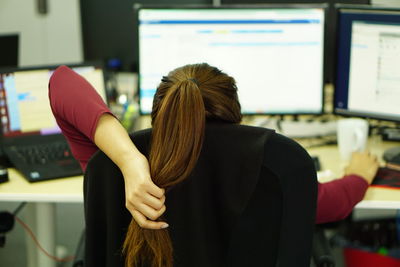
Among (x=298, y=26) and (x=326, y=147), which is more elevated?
(x=298, y=26)

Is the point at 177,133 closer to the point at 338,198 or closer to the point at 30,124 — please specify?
the point at 338,198

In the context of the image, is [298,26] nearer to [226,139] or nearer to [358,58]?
[358,58]

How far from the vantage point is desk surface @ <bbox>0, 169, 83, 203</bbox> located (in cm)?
163

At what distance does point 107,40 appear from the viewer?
7.24 feet

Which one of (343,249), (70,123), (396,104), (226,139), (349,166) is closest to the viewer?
(226,139)

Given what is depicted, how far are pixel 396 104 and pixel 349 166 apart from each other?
0.33 m

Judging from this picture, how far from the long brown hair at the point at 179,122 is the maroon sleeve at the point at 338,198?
49 cm

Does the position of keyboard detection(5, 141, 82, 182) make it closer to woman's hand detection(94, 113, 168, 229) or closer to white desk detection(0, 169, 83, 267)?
white desk detection(0, 169, 83, 267)

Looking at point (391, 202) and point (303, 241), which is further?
point (391, 202)

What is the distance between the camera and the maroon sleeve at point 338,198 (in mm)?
1470

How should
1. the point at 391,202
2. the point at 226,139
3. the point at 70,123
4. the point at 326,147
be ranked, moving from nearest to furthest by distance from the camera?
the point at 226,139
the point at 70,123
the point at 391,202
the point at 326,147

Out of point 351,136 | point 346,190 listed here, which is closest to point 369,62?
point 351,136

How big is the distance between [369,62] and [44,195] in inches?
41.1

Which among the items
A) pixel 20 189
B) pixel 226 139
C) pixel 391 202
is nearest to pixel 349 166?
pixel 391 202
